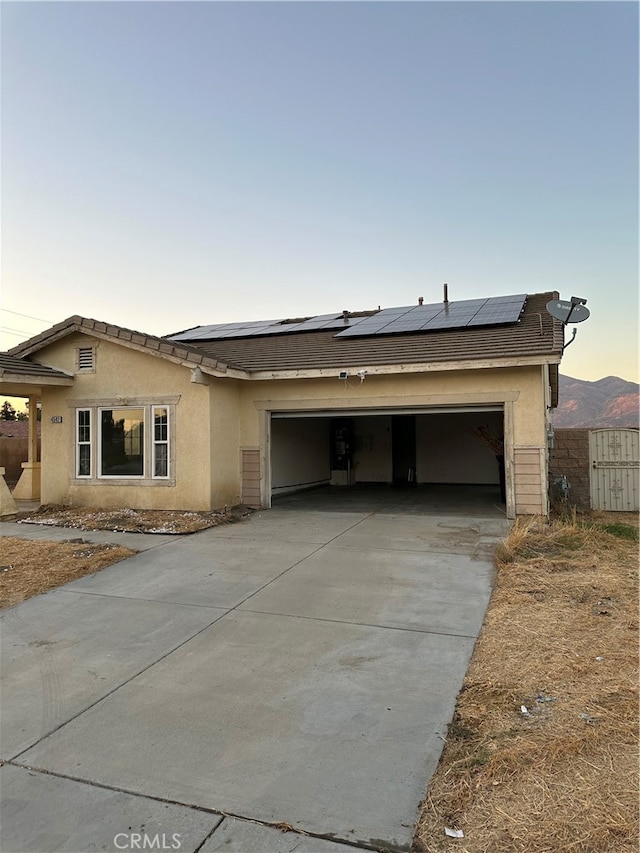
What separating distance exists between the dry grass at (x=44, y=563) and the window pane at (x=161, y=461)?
2949mm

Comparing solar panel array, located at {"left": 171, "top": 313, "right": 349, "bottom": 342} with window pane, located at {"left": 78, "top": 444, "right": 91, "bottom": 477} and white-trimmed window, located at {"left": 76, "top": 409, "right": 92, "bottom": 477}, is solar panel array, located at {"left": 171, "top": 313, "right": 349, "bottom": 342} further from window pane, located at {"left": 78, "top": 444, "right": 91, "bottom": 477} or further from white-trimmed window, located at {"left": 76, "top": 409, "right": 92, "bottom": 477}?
window pane, located at {"left": 78, "top": 444, "right": 91, "bottom": 477}

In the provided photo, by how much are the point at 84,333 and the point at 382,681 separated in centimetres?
1045

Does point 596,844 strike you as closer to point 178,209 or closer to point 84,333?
point 84,333

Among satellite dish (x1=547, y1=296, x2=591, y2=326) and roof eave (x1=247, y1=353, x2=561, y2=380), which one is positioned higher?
satellite dish (x1=547, y1=296, x2=591, y2=326)

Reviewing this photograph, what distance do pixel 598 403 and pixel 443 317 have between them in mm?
49755

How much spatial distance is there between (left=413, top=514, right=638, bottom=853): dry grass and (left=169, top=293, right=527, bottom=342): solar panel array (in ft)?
24.9

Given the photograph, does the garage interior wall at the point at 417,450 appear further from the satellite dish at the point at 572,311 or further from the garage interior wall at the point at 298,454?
the satellite dish at the point at 572,311

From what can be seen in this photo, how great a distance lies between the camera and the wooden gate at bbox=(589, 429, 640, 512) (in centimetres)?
1223

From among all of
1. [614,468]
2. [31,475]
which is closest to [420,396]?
[614,468]

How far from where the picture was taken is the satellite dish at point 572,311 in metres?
9.84

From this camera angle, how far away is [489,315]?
40.1 feet

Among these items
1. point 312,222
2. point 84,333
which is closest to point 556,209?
point 312,222

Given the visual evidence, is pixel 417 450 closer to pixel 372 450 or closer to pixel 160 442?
pixel 372 450

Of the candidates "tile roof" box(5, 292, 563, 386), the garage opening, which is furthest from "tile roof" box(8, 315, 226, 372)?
the garage opening
